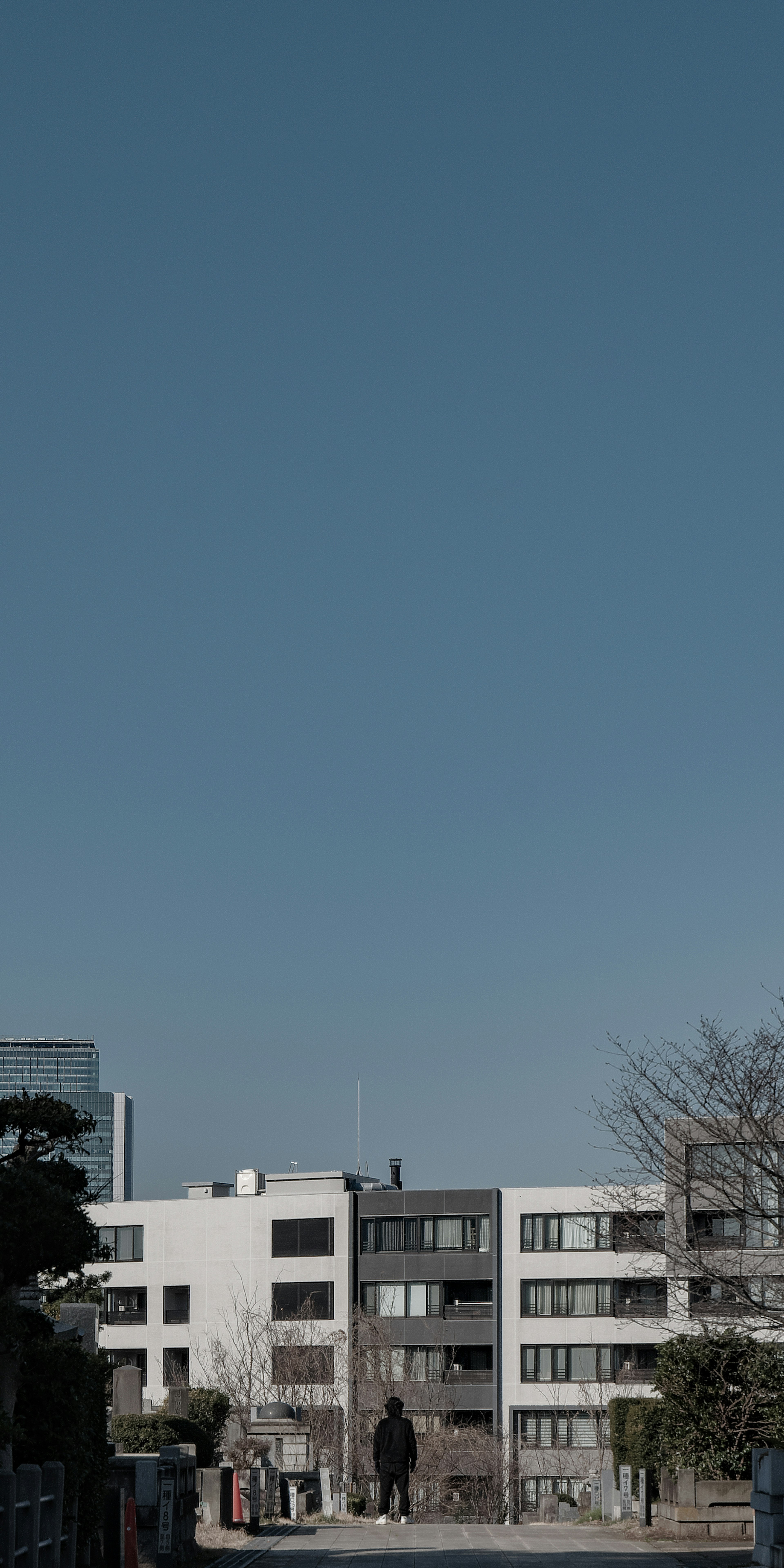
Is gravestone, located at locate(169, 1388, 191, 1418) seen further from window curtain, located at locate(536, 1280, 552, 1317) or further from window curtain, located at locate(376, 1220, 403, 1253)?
window curtain, located at locate(376, 1220, 403, 1253)

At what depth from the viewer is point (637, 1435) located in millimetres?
31031

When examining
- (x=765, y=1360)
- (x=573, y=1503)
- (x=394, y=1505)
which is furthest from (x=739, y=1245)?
(x=573, y=1503)

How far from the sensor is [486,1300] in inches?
2874

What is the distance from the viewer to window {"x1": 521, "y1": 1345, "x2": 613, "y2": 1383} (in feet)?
228

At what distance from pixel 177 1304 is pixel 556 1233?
62.8ft

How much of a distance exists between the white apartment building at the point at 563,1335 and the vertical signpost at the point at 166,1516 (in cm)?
4788

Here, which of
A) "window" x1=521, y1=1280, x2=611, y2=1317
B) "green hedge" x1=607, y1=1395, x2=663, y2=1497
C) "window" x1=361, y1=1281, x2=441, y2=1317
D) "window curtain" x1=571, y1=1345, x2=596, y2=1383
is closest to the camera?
"green hedge" x1=607, y1=1395, x2=663, y2=1497

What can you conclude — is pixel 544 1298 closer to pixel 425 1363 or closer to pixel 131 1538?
pixel 425 1363

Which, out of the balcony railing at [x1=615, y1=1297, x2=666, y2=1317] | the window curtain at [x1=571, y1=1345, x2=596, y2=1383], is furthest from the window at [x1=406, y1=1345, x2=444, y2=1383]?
the balcony railing at [x1=615, y1=1297, x2=666, y2=1317]

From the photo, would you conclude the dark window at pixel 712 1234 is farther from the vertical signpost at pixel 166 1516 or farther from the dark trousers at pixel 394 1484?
the vertical signpost at pixel 166 1516

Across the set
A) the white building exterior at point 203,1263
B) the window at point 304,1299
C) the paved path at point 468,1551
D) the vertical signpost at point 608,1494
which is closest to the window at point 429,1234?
the white building exterior at point 203,1263

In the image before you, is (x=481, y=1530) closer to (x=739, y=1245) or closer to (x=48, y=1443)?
(x=739, y=1245)

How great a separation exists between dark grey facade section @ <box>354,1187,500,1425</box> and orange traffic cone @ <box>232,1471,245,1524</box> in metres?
45.4

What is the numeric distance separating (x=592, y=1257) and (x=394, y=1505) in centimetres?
2898
